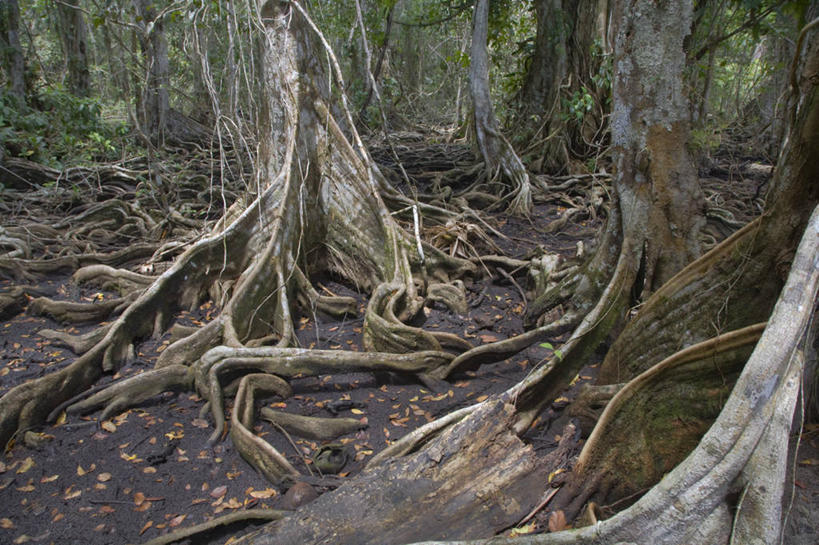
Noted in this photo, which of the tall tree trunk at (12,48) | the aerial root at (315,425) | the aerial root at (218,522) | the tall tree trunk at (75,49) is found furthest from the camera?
the tall tree trunk at (75,49)

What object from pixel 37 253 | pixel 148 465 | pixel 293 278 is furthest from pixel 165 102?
pixel 148 465

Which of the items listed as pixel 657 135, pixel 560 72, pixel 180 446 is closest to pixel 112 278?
pixel 180 446

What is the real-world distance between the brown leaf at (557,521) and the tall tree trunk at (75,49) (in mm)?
11274

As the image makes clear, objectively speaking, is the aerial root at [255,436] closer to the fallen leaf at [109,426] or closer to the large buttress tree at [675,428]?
the large buttress tree at [675,428]

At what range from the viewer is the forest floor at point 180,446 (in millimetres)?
2619

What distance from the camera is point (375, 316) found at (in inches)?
164

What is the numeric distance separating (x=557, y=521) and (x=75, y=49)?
11.8 m

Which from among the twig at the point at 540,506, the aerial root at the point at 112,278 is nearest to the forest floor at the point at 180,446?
the twig at the point at 540,506

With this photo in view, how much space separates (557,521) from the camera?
2.19 meters

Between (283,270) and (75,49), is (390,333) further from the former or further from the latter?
(75,49)

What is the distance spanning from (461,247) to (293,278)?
1.86m

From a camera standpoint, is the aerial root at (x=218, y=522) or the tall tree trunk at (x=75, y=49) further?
the tall tree trunk at (x=75, y=49)

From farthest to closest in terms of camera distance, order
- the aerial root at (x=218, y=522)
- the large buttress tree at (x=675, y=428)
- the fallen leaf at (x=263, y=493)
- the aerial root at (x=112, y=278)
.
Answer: the aerial root at (x=112, y=278) < the fallen leaf at (x=263, y=493) < the aerial root at (x=218, y=522) < the large buttress tree at (x=675, y=428)

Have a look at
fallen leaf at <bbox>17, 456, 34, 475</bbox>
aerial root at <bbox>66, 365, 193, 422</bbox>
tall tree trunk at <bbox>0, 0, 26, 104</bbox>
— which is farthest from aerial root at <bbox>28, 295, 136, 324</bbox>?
tall tree trunk at <bbox>0, 0, 26, 104</bbox>
